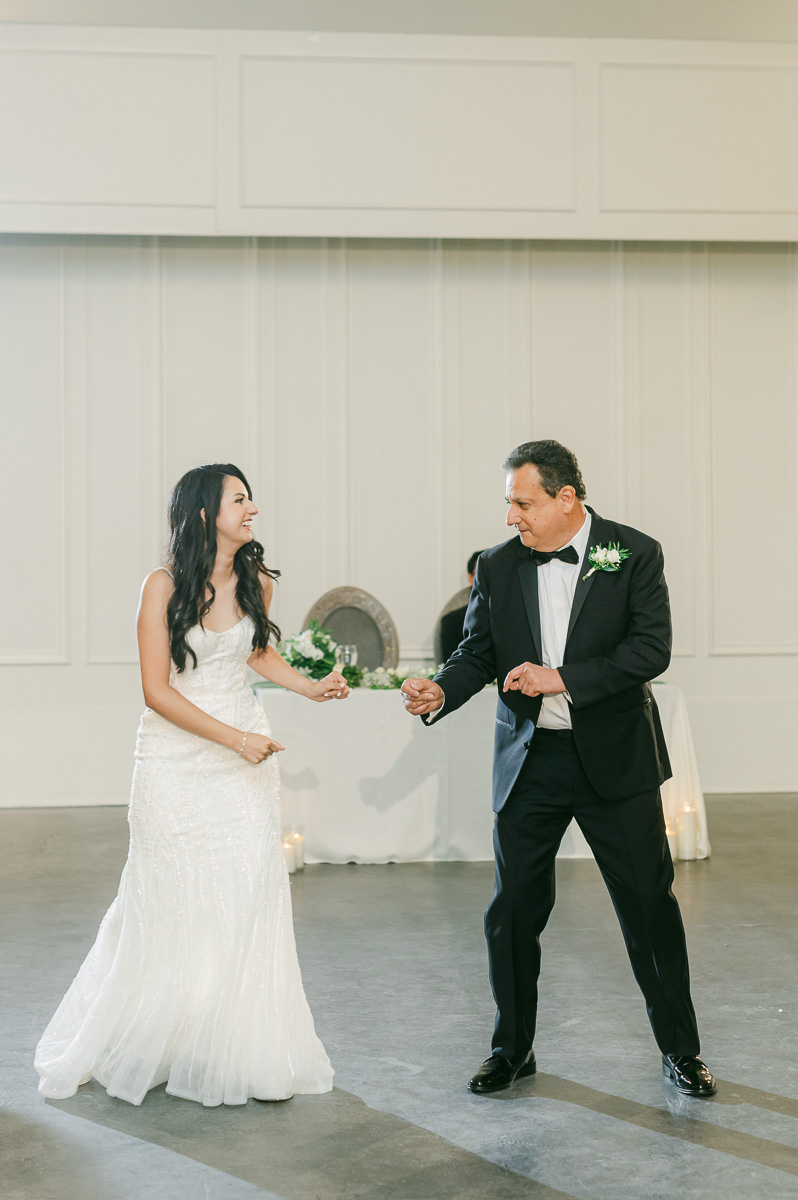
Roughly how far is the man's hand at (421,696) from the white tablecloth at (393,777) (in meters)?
2.73

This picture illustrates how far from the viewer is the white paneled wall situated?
8.05 metres

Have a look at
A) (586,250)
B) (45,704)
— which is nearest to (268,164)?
(586,250)

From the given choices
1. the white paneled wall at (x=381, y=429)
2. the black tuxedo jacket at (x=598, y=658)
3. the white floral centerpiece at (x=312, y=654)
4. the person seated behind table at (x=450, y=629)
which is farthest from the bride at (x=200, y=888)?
the white paneled wall at (x=381, y=429)

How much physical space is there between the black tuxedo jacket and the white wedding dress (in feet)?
2.17

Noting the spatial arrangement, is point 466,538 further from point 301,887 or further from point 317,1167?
point 317,1167

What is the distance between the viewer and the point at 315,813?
6.03 meters

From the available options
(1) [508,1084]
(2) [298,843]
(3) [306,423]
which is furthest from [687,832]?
(3) [306,423]

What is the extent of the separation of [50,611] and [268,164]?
343 cm

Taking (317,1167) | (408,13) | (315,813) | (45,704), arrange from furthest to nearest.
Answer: (45,704) < (408,13) < (315,813) < (317,1167)

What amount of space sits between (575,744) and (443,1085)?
1066 mm

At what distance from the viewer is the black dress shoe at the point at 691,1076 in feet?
10.3

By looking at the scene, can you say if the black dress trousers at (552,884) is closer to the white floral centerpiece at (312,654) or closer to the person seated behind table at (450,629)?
the white floral centerpiece at (312,654)

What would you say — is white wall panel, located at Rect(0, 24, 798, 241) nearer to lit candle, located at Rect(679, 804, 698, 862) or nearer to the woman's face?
lit candle, located at Rect(679, 804, 698, 862)

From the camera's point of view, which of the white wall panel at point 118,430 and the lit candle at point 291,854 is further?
the white wall panel at point 118,430
